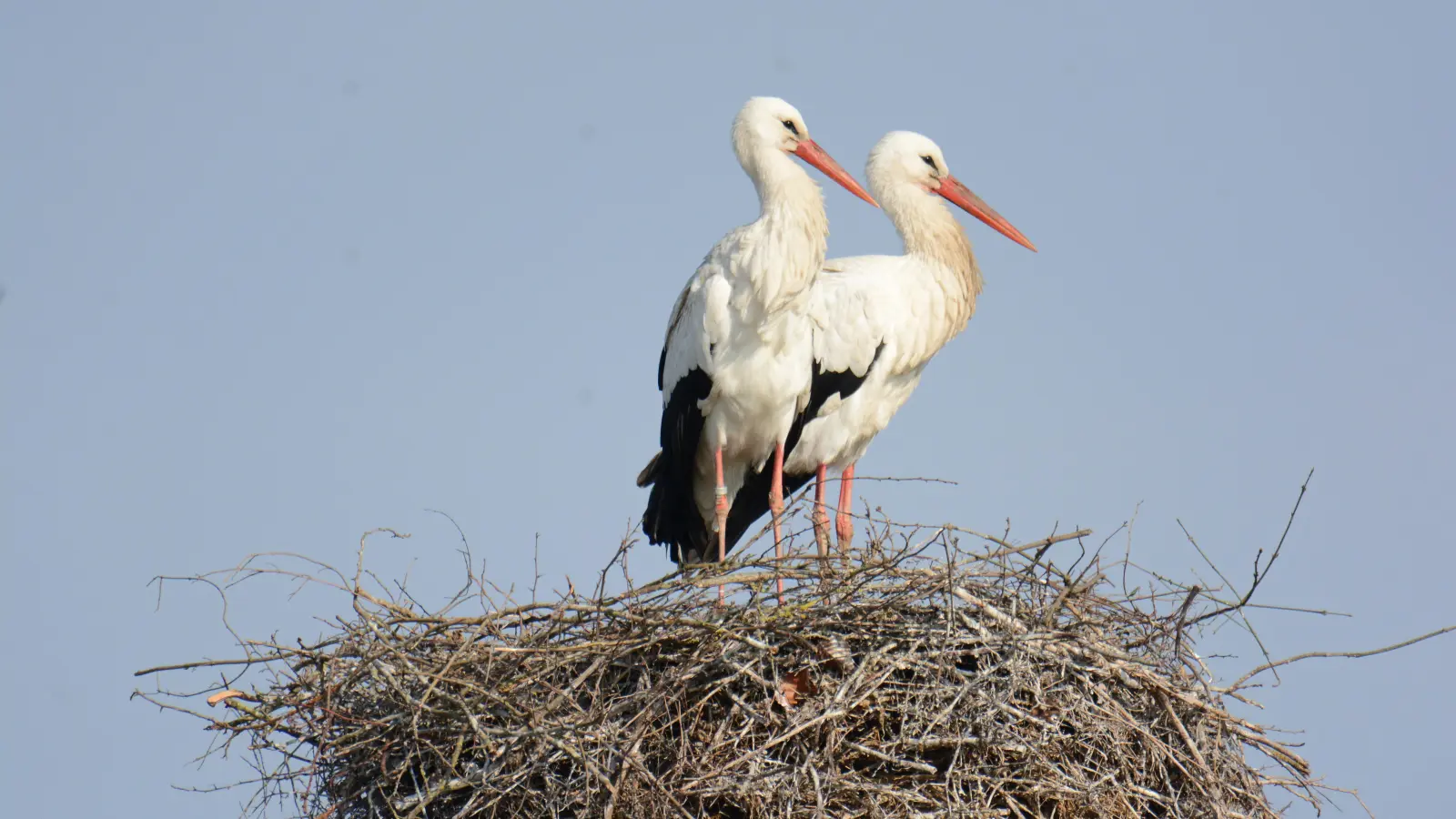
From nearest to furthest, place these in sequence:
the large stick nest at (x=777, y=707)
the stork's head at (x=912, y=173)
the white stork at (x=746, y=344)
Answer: the large stick nest at (x=777, y=707) < the white stork at (x=746, y=344) < the stork's head at (x=912, y=173)

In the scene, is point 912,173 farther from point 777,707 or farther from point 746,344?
point 777,707

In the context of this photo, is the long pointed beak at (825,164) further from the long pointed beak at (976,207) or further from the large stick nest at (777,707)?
the large stick nest at (777,707)

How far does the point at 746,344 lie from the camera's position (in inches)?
253

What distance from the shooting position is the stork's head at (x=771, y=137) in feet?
22.0

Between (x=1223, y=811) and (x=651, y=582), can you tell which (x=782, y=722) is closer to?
(x=651, y=582)

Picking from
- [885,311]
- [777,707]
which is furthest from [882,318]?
[777,707]

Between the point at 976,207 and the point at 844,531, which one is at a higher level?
the point at 976,207

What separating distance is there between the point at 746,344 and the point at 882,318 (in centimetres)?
67

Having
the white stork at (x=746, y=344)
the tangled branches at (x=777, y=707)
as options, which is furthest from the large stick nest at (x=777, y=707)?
the white stork at (x=746, y=344)

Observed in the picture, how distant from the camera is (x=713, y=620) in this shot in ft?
15.7

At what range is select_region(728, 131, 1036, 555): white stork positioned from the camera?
267 inches

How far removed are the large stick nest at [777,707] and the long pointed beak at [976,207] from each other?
298 centimetres

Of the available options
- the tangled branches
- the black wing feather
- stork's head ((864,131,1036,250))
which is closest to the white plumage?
stork's head ((864,131,1036,250))

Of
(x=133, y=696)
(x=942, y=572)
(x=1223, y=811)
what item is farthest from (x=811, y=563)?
(x=133, y=696)
